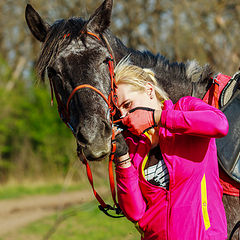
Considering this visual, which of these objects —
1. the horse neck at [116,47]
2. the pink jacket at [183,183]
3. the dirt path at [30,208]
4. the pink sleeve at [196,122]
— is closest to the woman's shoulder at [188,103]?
the pink jacket at [183,183]

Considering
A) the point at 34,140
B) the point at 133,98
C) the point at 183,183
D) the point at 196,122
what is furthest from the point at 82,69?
the point at 34,140

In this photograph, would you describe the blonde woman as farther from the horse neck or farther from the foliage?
the foliage

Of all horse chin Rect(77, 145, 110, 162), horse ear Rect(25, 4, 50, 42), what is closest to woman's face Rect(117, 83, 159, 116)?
horse chin Rect(77, 145, 110, 162)

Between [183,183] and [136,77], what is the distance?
2.27 ft

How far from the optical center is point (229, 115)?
237 cm

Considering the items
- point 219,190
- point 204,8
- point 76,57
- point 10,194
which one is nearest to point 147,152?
point 219,190

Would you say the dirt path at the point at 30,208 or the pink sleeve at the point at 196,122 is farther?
the dirt path at the point at 30,208

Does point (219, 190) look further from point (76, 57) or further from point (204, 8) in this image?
point (204, 8)

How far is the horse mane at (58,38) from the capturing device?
7.39 ft

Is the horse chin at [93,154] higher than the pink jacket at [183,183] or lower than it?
higher

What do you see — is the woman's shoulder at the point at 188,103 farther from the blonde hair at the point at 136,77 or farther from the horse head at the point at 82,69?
the horse head at the point at 82,69

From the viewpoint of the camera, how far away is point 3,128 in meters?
14.1

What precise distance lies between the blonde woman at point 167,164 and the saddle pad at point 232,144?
0.13 m

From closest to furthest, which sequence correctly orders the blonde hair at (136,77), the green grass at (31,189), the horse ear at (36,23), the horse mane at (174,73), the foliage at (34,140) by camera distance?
1. the blonde hair at (136,77)
2. the horse ear at (36,23)
3. the horse mane at (174,73)
4. the green grass at (31,189)
5. the foliage at (34,140)
